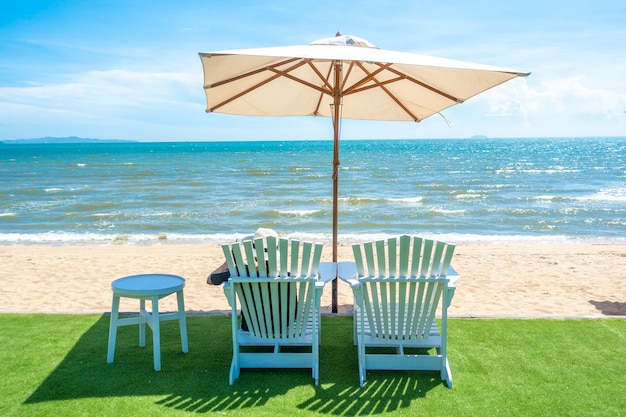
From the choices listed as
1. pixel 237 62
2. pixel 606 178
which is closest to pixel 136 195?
pixel 237 62

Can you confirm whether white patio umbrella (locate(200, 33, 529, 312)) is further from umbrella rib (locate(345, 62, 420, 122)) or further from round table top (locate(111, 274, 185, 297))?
round table top (locate(111, 274, 185, 297))

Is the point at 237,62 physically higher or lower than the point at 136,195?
higher

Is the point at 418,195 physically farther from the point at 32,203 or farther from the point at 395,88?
the point at 395,88

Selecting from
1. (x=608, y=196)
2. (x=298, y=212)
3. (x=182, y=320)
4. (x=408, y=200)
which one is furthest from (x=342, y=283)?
(x=608, y=196)

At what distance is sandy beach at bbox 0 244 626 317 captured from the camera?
6.57 m

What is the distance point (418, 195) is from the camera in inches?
936

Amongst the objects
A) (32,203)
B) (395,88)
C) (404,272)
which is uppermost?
(395,88)

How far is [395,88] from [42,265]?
23.6 feet

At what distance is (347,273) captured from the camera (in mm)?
4434

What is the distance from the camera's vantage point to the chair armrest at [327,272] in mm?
4207

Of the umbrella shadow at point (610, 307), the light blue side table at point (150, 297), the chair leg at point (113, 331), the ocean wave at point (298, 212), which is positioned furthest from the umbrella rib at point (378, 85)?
the ocean wave at point (298, 212)

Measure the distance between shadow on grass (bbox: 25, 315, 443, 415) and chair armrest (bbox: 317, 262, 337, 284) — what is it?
70 centimetres

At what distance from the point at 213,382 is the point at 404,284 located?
1611 millimetres

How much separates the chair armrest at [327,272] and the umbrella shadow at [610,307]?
360cm
